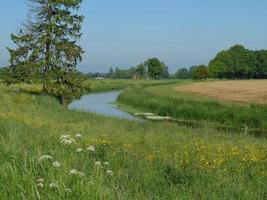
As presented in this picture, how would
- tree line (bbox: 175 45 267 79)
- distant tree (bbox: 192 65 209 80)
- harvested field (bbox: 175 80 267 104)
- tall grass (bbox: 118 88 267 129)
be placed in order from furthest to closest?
distant tree (bbox: 192 65 209 80)
tree line (bbox: 175 45 267 79)
harvested field (bbox: 175 80 267 104)
tall grass (bbox: 118 88 267 129)

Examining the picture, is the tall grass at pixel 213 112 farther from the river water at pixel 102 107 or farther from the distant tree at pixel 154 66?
the distant tree at pixel 154 66

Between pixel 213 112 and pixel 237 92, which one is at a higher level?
pixel 213 112

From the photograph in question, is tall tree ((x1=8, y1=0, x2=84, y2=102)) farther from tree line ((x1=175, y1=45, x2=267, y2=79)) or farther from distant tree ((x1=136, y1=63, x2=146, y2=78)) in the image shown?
distant tree ((x1=136, y1=63, x2=146, y2=78))

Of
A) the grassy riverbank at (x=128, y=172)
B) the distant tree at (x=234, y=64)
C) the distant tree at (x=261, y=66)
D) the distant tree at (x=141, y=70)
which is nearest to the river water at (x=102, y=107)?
the grassy riverbank at (x=128, y=172)

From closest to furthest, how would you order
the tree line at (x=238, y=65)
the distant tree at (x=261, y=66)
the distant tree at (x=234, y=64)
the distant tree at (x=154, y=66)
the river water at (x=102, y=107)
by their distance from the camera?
the river water at (x=102, y=107) < the distant tree at (x=234, y=64) < the tree line at (x=238, y=65) < the distant tree at (x=261, y=66) < the distant tree at (x=154, y=66)

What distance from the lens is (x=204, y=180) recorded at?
8.33 meters

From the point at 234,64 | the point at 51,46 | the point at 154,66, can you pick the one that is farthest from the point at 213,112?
the point at 154,66

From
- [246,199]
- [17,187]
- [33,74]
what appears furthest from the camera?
[33,74]

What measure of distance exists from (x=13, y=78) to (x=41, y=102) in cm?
925

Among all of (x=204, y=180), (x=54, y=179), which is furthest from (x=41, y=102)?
(x=54, y=179)

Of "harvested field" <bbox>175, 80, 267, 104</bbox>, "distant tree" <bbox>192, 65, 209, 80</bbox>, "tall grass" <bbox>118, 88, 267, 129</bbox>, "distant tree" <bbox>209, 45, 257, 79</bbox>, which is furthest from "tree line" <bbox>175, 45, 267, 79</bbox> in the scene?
"tall grass" <bbox>118, 88, 267, 129</bbox>

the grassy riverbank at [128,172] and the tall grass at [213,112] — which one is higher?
the grassy riverbank at [128,172]

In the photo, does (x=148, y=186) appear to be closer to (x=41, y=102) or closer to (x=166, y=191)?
(x=166, y=191)

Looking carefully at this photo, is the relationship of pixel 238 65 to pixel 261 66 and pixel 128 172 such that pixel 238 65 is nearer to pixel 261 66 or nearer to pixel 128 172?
pixel 261 66
